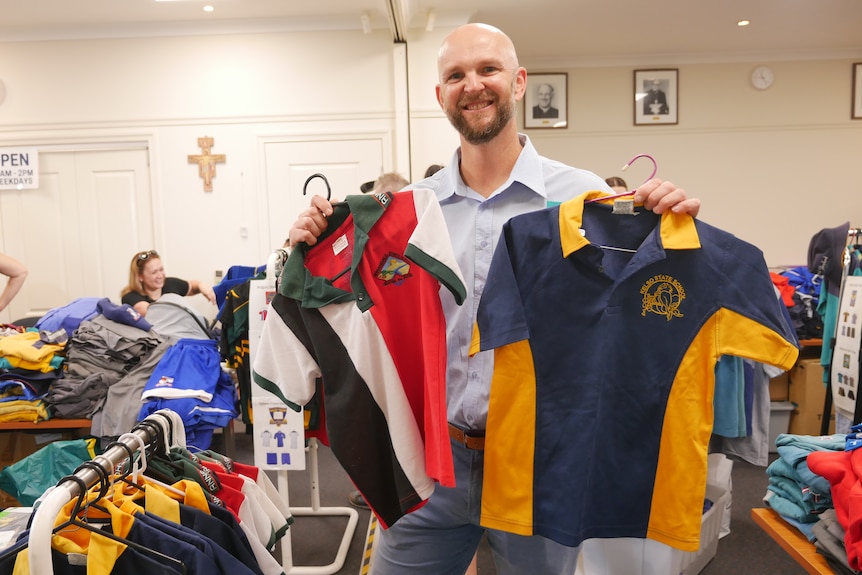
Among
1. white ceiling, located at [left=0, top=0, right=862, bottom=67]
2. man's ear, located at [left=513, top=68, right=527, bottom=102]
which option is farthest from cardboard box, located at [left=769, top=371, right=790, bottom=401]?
man's ear, located at [left=513, top=68, right=527, bottom=102]

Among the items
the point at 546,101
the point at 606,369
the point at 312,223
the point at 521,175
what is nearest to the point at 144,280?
the point at 312,223

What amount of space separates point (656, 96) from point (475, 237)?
209 inches

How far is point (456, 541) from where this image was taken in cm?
144

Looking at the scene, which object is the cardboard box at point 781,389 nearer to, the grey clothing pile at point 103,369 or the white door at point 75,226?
the grey clothing pile at point 103,369

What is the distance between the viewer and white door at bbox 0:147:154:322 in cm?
521

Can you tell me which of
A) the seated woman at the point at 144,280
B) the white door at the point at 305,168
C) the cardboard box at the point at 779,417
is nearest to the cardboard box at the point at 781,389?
the cardboard box at the point at 779,417

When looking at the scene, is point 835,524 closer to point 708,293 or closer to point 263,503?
point 708,293

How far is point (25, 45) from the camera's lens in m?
5.05

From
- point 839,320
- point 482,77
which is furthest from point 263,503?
point 839,320

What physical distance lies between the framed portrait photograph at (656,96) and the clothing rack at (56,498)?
19.1ft

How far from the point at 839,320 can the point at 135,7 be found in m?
5.30

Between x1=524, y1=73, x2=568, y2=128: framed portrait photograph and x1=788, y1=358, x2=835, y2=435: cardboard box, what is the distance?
325cm

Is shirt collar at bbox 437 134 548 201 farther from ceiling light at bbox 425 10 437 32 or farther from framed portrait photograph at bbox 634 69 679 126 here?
framed portrait photograph at bbox 634 69 679 126

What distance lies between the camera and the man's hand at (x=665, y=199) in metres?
1.32
